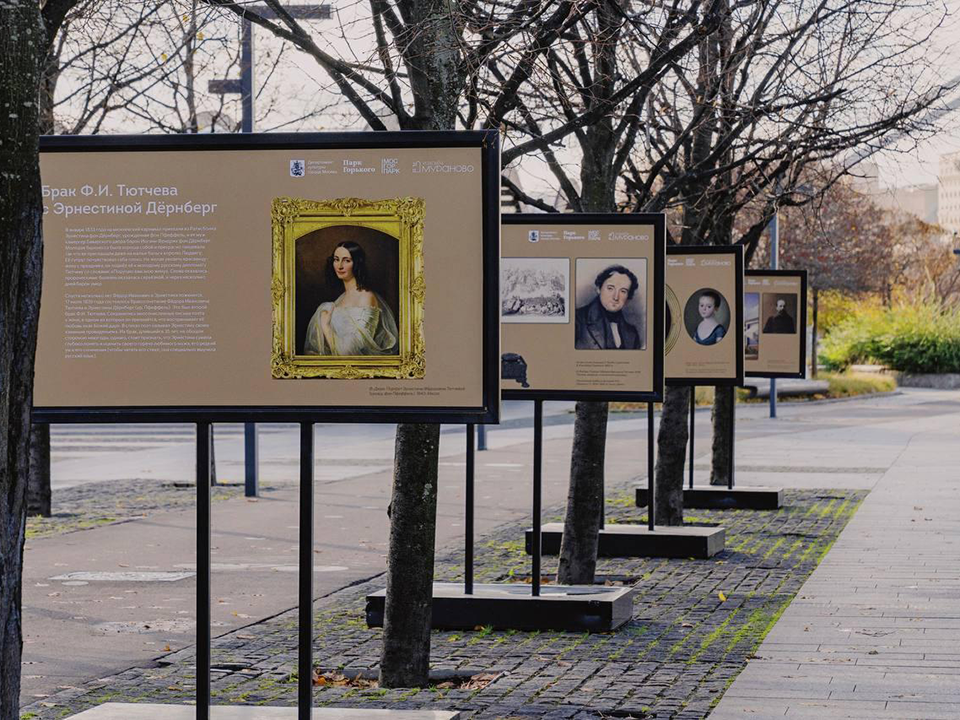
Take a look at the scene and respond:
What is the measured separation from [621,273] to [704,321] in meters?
4.18

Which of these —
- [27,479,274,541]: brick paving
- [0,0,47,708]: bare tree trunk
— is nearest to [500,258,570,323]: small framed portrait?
[0,0,47,708]: bare tree trunk

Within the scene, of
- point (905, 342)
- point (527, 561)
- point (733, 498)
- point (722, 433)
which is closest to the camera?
point (527, 561)

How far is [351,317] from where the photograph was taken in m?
5.73

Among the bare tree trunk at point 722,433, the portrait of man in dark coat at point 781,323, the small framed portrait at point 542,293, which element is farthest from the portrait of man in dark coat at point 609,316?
the portrait of man in dark coat at point 781,323

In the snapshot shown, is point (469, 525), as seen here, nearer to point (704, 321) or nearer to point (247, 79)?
point (704, 321)

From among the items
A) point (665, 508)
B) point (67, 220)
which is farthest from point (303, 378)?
point (665, 508)

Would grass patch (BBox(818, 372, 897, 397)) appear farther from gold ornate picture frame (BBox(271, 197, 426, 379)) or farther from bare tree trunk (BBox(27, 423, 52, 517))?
gold ornate picture frame (BBox(271, 197, 426, 379))

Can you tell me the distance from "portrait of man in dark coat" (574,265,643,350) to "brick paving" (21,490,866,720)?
63.0 inches

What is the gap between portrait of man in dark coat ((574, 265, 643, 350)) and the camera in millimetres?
9055

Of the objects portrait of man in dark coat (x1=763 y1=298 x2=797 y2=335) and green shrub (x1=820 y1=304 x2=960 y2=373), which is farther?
green shrub (x1=820 y1=304 x2=960 y2=373)

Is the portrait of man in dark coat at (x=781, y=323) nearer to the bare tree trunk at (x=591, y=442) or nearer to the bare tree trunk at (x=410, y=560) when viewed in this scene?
the bare tree trunk at (x=591, y=442)

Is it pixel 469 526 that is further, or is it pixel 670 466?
pixel 670 466

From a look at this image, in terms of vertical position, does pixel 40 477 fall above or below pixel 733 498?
above

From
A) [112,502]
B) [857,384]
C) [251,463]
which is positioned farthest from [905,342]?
[112,502]
